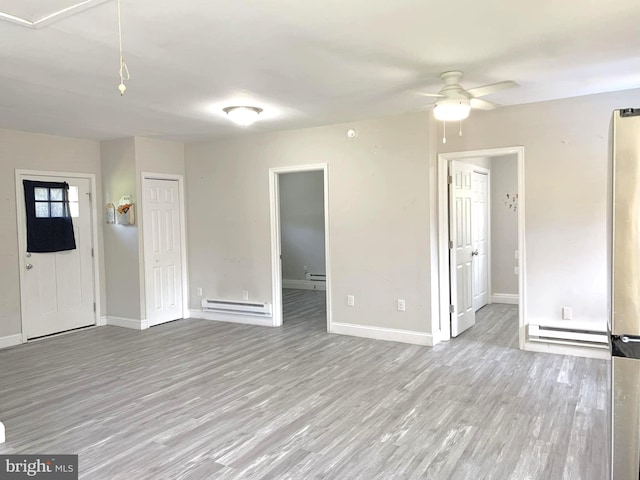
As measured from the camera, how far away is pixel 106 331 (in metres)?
5.97

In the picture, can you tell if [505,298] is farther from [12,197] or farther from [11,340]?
[12,197]

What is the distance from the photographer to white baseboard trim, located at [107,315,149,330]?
602cm

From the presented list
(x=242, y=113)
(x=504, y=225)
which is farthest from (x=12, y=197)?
(x=504, y=225)

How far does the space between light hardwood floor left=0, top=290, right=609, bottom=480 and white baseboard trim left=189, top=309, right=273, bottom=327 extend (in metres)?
0.76

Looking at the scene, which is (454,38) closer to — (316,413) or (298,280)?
(316,413)

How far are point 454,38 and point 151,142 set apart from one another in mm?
4518

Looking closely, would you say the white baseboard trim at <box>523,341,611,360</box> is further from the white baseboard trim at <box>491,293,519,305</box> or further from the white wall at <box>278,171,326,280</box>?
the white wall at <box>278,171,326,280</box>

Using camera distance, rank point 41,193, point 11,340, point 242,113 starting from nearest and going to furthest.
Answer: point 242,113, point 11,340, point 41,193

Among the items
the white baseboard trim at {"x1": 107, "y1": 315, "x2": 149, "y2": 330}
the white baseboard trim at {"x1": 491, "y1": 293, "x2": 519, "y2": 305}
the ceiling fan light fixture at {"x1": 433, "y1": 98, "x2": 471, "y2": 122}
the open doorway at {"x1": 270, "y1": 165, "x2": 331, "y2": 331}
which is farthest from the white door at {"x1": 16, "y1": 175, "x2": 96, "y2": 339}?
the white baseboard trim at {"x1": 491, "y1": 293, "x2": 519, "y2": 305}

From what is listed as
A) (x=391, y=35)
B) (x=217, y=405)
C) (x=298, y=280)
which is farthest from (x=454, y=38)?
(x=298, y=280)

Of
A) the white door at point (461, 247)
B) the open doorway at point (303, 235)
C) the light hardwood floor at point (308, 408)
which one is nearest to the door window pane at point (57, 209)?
the light hardwood floor at point (308, 408)

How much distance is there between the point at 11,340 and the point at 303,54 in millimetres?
4830

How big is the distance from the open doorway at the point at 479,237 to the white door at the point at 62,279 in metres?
4.61

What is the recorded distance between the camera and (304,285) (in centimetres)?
923
